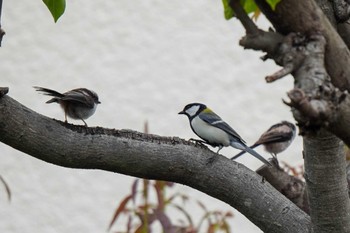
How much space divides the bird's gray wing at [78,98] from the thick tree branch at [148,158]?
0.42 m

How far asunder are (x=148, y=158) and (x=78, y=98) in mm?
511

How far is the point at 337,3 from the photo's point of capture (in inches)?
53.2

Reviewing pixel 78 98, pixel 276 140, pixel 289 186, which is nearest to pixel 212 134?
pixel 289 186

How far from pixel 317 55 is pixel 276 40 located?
0.20ft

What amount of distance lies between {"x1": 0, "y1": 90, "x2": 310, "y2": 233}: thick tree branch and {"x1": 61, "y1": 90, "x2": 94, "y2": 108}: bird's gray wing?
42 cm

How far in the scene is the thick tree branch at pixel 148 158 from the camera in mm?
1319

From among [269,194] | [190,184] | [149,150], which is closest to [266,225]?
[269,194]

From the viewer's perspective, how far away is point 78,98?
6.05 ft

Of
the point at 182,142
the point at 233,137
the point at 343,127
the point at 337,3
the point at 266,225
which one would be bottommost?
the point at 343,127

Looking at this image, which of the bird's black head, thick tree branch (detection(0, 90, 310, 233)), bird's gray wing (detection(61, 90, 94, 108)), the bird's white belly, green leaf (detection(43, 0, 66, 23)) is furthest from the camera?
the bird's black head

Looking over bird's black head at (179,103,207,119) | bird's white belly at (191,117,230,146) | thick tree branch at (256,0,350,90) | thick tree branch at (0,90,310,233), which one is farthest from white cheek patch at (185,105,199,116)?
thick tree branch at (256,0,350,90)

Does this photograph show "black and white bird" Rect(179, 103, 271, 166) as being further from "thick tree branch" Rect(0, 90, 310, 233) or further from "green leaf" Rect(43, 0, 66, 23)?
"green leaf" Rect(43, 0, 66, 23)

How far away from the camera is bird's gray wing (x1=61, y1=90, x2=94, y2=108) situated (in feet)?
5.93

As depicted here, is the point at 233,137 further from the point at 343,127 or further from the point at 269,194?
the point at 343,127
